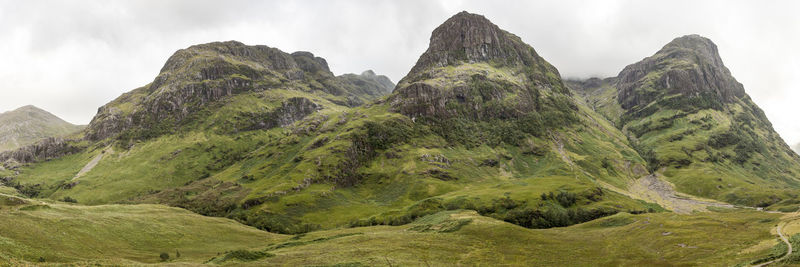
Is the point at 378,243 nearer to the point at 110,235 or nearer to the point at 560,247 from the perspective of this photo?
the point at 560,247

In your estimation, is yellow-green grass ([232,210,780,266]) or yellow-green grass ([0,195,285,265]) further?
yellow-green grass ([232,210,780,266])

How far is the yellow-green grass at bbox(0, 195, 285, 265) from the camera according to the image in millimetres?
57675

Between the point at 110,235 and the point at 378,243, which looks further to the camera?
the point at 378,243

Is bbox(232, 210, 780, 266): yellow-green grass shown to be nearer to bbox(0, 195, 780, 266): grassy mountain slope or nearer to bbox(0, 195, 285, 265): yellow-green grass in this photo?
bbox(0, 195, 780, 266): grassy mountain slope

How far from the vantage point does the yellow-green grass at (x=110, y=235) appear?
189 ft

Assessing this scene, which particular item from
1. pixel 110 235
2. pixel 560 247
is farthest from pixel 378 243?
pixel 110 235

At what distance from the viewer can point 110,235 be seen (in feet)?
261

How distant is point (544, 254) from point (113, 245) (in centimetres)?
9456

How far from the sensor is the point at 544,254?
79188mm

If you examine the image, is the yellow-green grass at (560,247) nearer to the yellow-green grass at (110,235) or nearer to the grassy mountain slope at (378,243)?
the grassy mountain slope at (378,243)

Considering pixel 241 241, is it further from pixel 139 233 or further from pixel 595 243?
pixel 595 243

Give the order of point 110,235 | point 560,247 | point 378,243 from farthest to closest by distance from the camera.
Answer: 1. point 560,247
2. point 378,243
3. point 110,235

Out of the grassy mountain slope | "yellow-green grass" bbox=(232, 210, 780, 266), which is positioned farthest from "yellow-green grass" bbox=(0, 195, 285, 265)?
"yellow-green grass" bbox=(232, 210, 780, 266)

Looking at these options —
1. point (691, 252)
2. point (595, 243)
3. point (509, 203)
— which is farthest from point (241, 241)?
point (509, 203)
